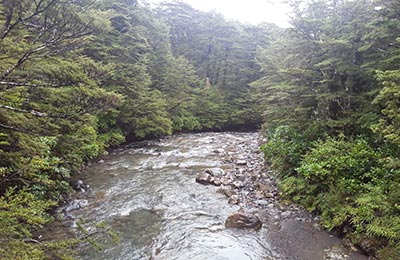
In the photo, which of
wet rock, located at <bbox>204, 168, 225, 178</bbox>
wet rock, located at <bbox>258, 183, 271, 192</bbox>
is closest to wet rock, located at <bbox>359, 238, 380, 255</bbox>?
wet rock, located at <bbox>258, 183, 271, 192</bbox>

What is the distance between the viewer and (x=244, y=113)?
86.0 ft

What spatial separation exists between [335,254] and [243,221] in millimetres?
1861

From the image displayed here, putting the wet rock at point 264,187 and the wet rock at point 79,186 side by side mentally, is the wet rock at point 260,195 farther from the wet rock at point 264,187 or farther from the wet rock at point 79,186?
the wet rock at point 79,186

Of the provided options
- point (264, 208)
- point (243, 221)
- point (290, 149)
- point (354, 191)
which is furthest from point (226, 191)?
point (354, 191)

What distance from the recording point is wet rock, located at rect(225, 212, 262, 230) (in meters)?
6.09

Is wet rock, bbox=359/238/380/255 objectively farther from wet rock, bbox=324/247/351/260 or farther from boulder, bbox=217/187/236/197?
boulder, bbox=217/187/236/197

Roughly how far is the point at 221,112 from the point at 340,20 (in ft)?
56.1

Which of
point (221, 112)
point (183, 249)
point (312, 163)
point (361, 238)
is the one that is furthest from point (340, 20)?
point (221, 112)

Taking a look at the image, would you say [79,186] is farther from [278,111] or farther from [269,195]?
[278,111]

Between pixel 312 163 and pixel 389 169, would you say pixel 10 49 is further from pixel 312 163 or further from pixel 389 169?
pixel 389 169

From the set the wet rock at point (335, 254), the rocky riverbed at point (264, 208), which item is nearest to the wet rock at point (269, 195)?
the rocky riverbed at point (264, 208)

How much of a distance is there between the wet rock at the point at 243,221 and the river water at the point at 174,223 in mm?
137

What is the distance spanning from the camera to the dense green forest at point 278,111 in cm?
381

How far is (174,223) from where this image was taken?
21.1 ft
